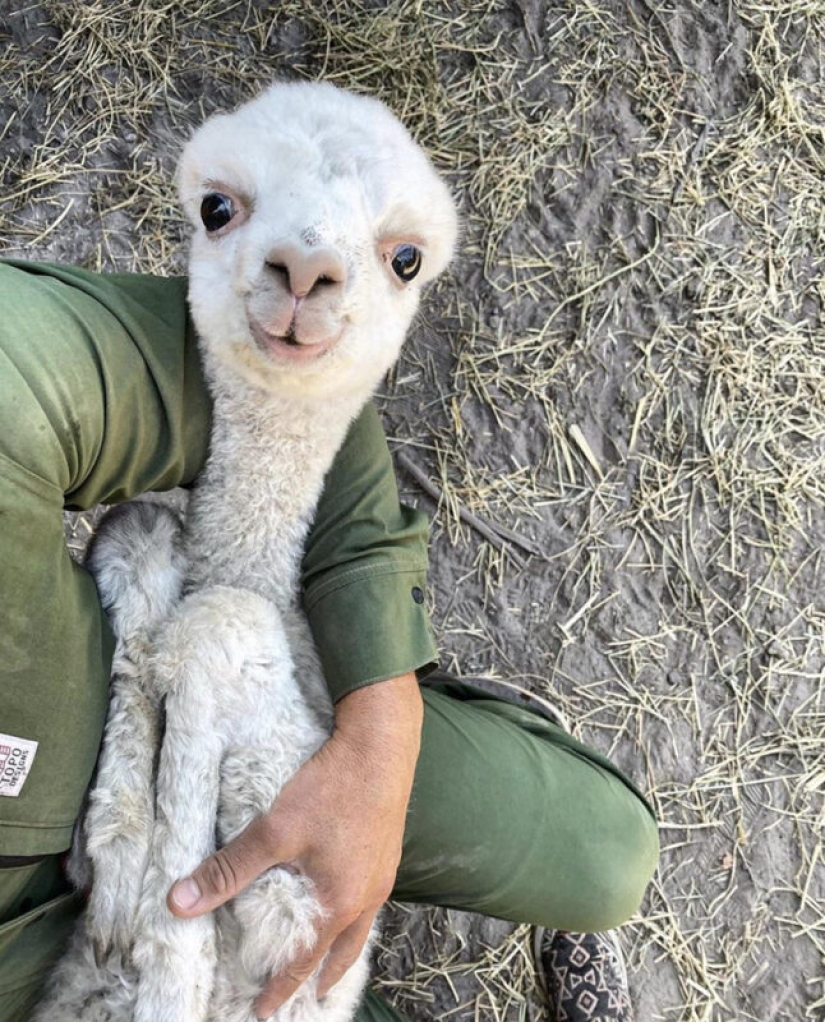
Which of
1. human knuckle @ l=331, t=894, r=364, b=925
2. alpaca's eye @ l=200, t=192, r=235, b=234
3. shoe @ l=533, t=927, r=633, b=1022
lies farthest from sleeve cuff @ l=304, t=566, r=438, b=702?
shoe @ l=533, t=927, r=633, b=1022

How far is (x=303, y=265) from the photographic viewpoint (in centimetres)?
114

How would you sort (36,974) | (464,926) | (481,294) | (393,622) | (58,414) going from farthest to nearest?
(481,294)
(464,926)
(393,622)
(36,974)
(58,414)

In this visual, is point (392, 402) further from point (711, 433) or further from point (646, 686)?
point (646, 686)

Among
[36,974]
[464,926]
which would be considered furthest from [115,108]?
[464,926]

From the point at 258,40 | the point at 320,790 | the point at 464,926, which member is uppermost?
the point at 258,40

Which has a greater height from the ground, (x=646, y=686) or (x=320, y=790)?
(x=320, y=790)

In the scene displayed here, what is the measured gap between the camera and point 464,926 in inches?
83.8

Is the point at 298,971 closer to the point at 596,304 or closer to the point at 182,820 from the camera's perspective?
the point at 182,820

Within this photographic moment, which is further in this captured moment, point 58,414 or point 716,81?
point 716,81

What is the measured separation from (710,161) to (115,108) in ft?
4.76

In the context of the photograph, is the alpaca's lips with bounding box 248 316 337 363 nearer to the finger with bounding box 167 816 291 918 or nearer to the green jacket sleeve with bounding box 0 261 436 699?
the green jacket sleeve with bounding box 0 261 436 699

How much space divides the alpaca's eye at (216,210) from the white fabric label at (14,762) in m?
0.73

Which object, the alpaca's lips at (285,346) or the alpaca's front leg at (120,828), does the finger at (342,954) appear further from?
the alpaca's lips at (285,346)

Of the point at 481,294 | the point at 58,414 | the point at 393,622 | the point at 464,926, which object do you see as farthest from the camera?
the point at 481,294
